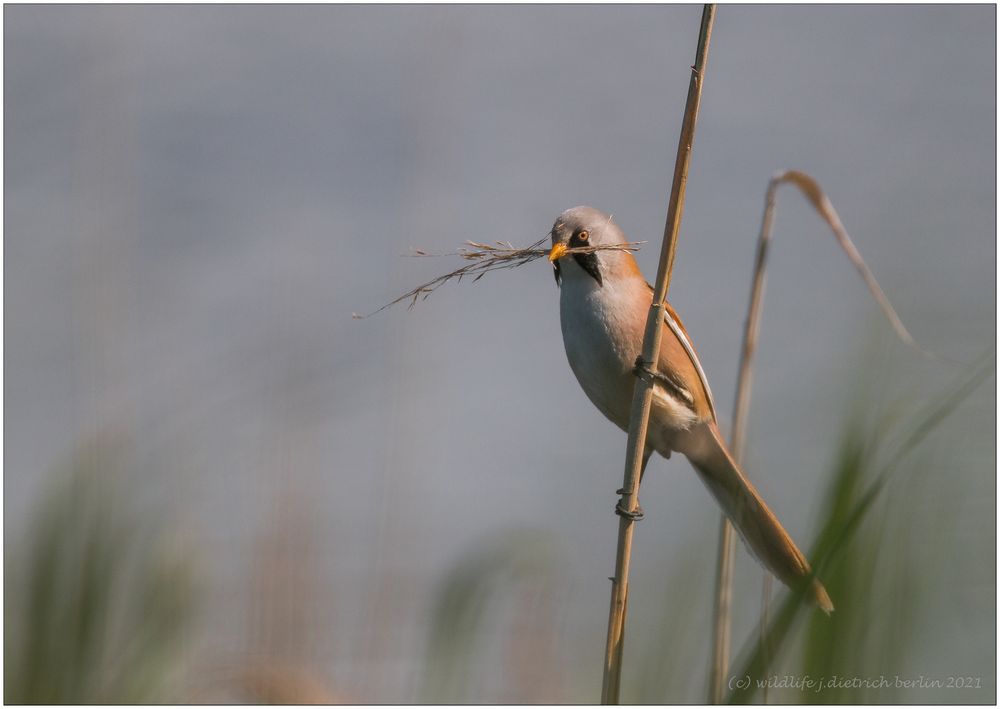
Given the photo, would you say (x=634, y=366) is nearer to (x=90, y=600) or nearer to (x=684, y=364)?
(x=684, y=364)

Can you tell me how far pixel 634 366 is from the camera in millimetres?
2781

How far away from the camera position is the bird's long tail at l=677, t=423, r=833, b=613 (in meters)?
2.53

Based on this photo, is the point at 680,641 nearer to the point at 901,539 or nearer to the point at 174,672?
the point at 901,539

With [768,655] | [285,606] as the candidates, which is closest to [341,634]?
[285,606]

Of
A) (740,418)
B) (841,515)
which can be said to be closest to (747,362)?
(740,418)

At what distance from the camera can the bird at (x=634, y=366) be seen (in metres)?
2.64

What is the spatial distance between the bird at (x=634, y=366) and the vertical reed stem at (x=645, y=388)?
0.36m

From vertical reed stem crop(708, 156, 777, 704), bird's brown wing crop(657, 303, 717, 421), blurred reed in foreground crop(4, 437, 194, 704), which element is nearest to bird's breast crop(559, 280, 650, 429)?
bird's brown wing crop(657, 303, 717, 421)

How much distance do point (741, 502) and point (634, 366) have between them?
1.82 feet

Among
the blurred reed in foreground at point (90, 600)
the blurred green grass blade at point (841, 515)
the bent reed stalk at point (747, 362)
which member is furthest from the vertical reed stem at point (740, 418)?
the blurred reed in foreground at point (90, 600)

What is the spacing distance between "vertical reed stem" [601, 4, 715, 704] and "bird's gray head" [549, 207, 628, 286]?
569mm

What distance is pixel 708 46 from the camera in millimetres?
Result: 1753

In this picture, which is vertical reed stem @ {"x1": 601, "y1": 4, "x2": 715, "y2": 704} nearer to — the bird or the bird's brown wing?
the bird

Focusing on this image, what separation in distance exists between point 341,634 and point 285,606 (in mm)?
398
